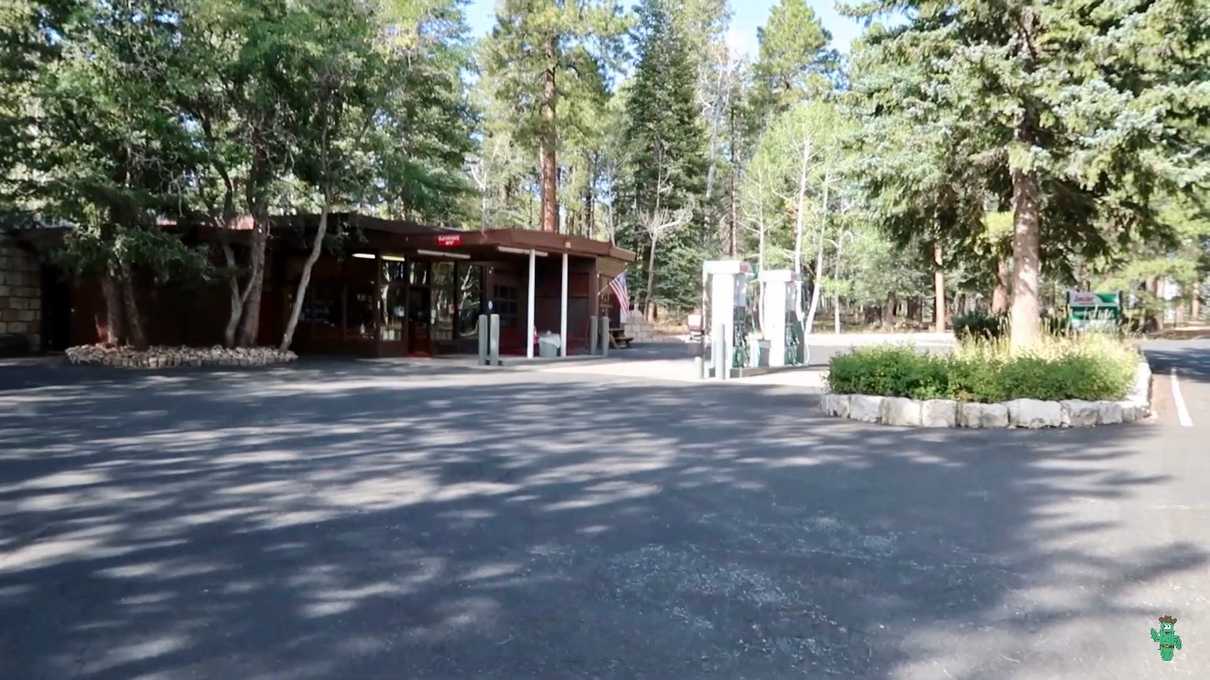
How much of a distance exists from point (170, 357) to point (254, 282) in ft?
8.20

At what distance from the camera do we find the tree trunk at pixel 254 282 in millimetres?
19109

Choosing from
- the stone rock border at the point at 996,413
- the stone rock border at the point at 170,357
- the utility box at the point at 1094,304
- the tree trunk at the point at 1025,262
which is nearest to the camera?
the stone rock border at the point at 996,413

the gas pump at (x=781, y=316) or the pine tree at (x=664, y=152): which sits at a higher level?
the pine tree at (x=664, y=152)

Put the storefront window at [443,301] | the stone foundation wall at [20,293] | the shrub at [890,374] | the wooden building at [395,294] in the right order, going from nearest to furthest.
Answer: the shrub at [890,374], the stone foundation wall at [20,293], the wooden building at [395,294], the storefront window at [443,301]

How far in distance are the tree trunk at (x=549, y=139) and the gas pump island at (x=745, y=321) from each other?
10695mm

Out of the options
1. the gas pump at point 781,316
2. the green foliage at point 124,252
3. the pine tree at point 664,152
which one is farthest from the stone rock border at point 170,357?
the pine tree at point 664,152

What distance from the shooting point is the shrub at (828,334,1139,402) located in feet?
32.2

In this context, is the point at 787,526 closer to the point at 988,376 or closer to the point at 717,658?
the point at 717,658

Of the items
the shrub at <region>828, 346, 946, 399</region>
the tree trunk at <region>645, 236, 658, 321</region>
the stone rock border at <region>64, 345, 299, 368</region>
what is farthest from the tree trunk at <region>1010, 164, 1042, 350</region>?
the tree trunk at <region>645, 236, 658, 321</region>

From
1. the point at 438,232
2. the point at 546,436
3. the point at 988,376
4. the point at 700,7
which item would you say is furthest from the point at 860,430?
the point at 700,7

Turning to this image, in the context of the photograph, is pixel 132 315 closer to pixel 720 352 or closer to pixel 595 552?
pixel 720 352

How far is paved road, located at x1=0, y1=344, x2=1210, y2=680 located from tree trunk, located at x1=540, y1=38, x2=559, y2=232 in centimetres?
2209

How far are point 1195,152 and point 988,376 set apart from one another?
5.64 meters

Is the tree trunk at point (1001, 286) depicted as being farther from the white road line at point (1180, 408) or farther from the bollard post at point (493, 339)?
the bollard post at point (493, 339)
